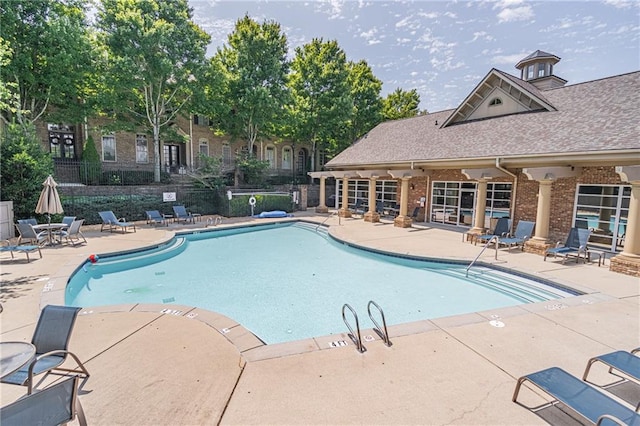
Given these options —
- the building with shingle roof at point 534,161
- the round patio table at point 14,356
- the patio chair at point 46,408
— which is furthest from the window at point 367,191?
the patio chair at point 46,408

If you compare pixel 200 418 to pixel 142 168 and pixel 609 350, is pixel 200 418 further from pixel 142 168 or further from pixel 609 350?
pixel 142 168

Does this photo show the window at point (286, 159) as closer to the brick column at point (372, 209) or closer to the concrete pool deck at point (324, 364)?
the brick column at point (372, 209)

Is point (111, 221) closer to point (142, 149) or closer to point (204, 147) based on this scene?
point (142, 149)

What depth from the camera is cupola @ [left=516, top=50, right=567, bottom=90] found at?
1895cm

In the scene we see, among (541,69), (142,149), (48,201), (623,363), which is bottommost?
(623,363)

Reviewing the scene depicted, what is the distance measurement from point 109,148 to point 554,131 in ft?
86.8

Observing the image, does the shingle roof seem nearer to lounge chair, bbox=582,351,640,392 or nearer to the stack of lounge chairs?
lounge chair, bbox=582,351,640,392

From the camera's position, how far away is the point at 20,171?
1176cm

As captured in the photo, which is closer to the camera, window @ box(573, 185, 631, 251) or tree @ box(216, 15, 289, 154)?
window @ box(573, 185, 631, 251)

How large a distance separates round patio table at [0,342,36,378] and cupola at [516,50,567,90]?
2528cm

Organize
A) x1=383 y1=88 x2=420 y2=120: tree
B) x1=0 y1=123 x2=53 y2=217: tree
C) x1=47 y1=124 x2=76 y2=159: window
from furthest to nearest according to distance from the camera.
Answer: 1. x1=383 y1=88 x2=420 y2=120: tree
2. x1=47 y1=124 x2=76 y2=159: window
3. x1=0 y1=123 x2=53 y2=217: tree

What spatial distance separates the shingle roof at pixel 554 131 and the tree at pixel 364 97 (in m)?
12.7

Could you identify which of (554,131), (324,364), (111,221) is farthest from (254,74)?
(324,364)

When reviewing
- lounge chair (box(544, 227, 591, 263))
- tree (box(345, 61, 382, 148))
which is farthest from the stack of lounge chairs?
tree (box(345, 61, 382, 148))
